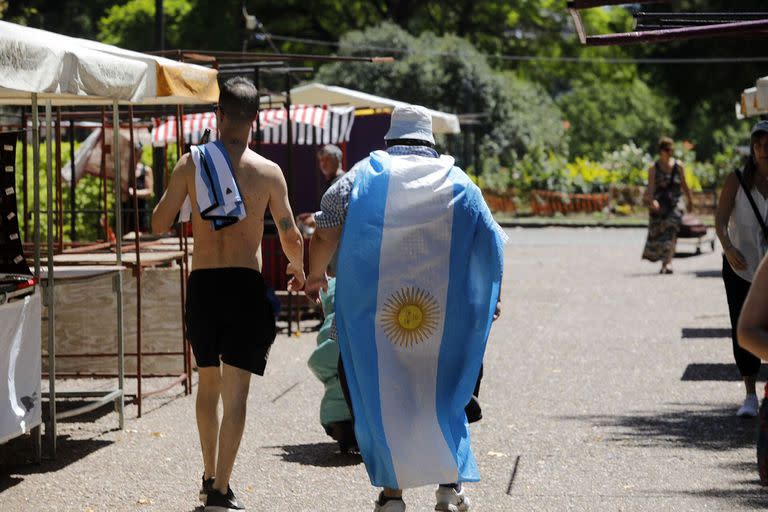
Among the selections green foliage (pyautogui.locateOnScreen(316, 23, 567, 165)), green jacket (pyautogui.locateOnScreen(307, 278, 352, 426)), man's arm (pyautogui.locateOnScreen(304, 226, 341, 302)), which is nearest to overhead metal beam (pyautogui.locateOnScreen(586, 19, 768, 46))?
man's arm (pyautogui.locateOnScreen(304, 226, 341, 302))

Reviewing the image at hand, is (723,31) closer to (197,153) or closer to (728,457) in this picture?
(197,153)

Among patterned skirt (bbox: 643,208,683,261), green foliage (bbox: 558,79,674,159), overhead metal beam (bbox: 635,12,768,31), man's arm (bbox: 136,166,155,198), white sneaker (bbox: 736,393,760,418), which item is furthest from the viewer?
green foliage (bbox: 558,79,674,159)

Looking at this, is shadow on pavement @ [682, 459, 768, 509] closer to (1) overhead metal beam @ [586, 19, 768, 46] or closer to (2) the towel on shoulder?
(1) overhead metal beam @ [586, 19, 768, 46]

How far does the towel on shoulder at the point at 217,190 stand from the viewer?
19.9 ft

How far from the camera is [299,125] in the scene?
16.9m

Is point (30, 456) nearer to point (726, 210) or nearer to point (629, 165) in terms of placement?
point (726, 210)

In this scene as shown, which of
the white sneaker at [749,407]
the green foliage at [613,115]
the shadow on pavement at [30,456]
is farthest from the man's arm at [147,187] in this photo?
the green foliage at [613,115]

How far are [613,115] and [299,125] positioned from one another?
180ft

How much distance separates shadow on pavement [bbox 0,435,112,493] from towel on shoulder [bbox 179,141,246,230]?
6.06 ft

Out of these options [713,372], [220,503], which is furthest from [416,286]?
[713,372]

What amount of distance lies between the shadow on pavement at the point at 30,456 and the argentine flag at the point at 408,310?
2.20m

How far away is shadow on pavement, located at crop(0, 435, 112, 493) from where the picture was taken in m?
7.21

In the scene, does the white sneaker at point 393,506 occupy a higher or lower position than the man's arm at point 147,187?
higher

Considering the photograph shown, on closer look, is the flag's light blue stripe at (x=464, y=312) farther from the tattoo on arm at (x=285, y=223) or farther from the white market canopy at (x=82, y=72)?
the white market canopy at (x=82, y=72)
